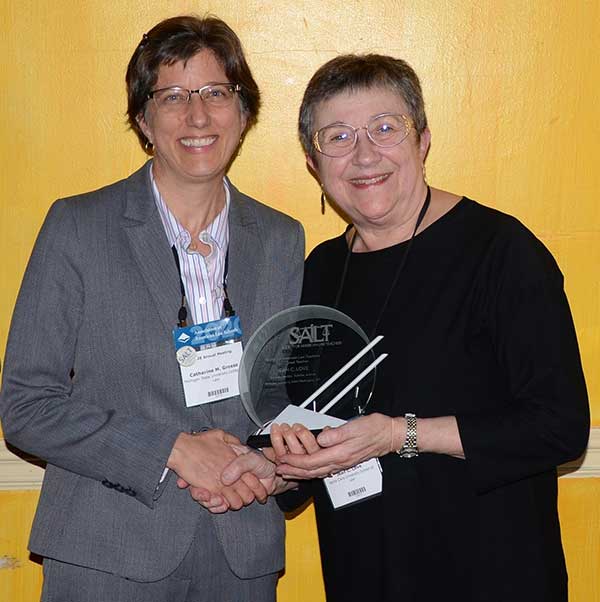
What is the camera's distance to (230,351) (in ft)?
7.20

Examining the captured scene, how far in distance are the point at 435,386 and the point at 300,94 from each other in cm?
108

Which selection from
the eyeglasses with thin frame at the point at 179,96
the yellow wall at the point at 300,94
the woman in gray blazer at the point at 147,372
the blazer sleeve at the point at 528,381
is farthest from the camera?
the yellow wall at the point at 300,94

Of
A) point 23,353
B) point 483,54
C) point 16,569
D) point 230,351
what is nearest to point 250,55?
point 483,54

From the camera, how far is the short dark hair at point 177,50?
2.19 meters

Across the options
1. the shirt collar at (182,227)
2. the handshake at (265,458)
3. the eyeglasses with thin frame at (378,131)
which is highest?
the eyeglasses with thin frame at (378,131)

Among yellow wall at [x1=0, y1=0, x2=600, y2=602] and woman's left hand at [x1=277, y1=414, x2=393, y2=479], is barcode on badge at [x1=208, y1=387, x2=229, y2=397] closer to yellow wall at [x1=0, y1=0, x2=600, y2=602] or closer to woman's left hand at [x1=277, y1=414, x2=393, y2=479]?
woman's left hand at [x1=277, y1=414, x2=393, y2=479]

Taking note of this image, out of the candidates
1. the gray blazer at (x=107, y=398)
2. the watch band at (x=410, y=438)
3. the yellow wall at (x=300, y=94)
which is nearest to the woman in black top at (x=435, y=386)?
the watch band at (x=410, y=438)

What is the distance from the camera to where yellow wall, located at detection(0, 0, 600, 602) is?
2.65 metres

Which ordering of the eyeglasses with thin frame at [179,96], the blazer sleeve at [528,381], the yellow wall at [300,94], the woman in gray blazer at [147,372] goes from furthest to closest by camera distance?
1. the yellow wall at [300,94]
2. the eyeglasses with thin frame at [179,96]
3. the woman in gray blazer at [147,372]
4. the blazer sleeve at [528,381]

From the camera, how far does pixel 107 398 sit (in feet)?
7.05

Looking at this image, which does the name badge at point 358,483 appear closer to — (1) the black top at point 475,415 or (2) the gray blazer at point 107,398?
(1) the black top at point 475,415

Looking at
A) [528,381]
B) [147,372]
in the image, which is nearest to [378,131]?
[528,381]

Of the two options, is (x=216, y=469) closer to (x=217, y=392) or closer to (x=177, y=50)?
(x=217, y=392)

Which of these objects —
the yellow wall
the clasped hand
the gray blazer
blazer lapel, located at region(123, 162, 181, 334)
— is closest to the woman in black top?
the clasped hand
